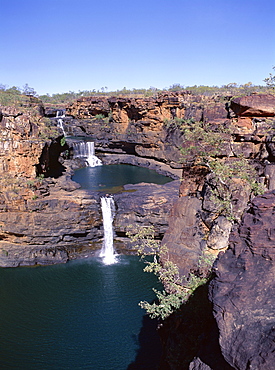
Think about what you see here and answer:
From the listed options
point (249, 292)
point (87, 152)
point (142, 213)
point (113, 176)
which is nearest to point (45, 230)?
point (142, 213)

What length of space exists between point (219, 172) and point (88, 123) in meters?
34.7

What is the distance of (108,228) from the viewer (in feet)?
70.0

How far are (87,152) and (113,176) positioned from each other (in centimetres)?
967

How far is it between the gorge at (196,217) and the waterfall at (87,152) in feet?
31.1

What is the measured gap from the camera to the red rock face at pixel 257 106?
1841 centimetres

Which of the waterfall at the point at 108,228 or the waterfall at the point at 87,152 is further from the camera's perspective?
the waterfall at the point at 87,152

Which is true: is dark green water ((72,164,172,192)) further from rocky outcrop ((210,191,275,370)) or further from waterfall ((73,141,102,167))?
rocky outcrop ((210,191,275,370))

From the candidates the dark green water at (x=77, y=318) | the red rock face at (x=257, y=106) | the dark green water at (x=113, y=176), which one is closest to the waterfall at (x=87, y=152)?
the dark green water at (x=113, y=176)

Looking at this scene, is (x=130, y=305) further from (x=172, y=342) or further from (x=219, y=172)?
(x=219, y=172)

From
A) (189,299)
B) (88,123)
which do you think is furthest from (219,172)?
(88,123)

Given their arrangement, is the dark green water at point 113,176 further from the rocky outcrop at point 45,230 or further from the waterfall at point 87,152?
the rocky outcrop at point 45,230

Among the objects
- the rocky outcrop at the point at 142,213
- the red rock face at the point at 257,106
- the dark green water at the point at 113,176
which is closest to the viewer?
the red rock face at the point at 257,106

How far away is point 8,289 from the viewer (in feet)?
55.7

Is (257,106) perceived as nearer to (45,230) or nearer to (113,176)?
(45,230)
